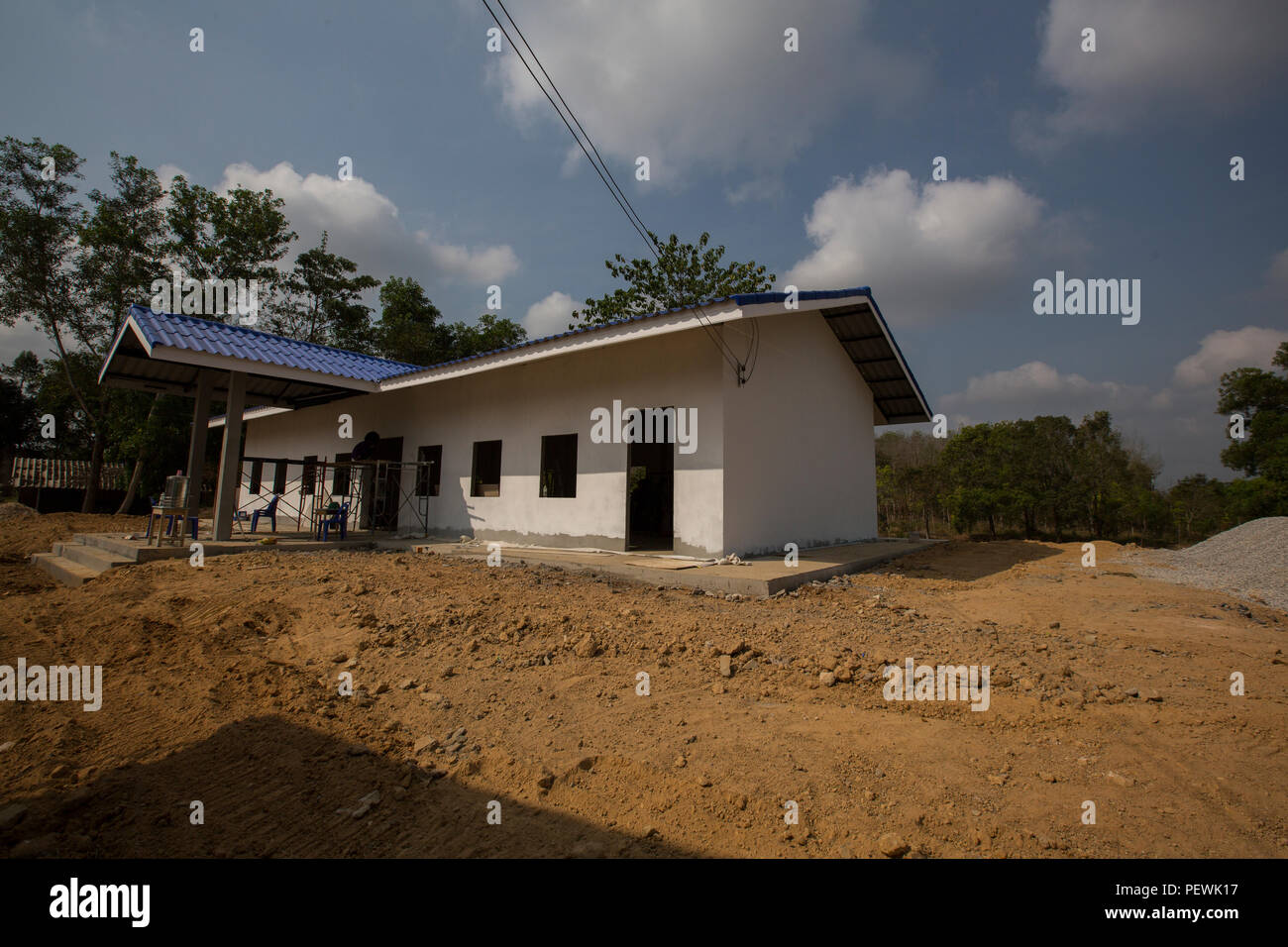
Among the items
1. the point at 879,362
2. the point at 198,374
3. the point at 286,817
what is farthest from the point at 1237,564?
the point at 198,374

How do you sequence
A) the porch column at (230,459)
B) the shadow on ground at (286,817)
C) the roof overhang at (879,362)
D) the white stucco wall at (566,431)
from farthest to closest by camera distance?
1. the roof overhang at (879,362)
2. the porch column at (230,459)
3. the white stucco wall at (566,431)
4. the shadow on ground at (286,817)

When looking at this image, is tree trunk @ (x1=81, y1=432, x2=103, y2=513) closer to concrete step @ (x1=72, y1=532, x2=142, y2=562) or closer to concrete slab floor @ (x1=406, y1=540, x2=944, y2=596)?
concrete step @ (x1=72, y1=532, x2=142, y2=562)

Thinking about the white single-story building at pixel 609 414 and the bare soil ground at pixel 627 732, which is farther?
the white single-story building at pixel 609 414

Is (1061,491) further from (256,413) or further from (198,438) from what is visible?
(256,413)

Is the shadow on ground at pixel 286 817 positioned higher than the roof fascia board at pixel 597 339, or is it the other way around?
the roof fascia board at pixel 597 339

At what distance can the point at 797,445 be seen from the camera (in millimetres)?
10172

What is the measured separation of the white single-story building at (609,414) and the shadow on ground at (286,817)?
5798 millimetres

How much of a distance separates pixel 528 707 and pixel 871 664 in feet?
7.88

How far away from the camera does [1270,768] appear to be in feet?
8.98

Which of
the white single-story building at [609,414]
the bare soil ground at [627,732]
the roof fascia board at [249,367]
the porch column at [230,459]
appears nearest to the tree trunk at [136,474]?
the white single-story building at [609,414]

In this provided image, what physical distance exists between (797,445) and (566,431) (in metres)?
4.08

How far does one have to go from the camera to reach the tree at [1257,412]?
661 inches

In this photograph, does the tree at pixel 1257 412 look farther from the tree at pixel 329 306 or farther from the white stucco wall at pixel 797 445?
the tree at pixel 329 306
